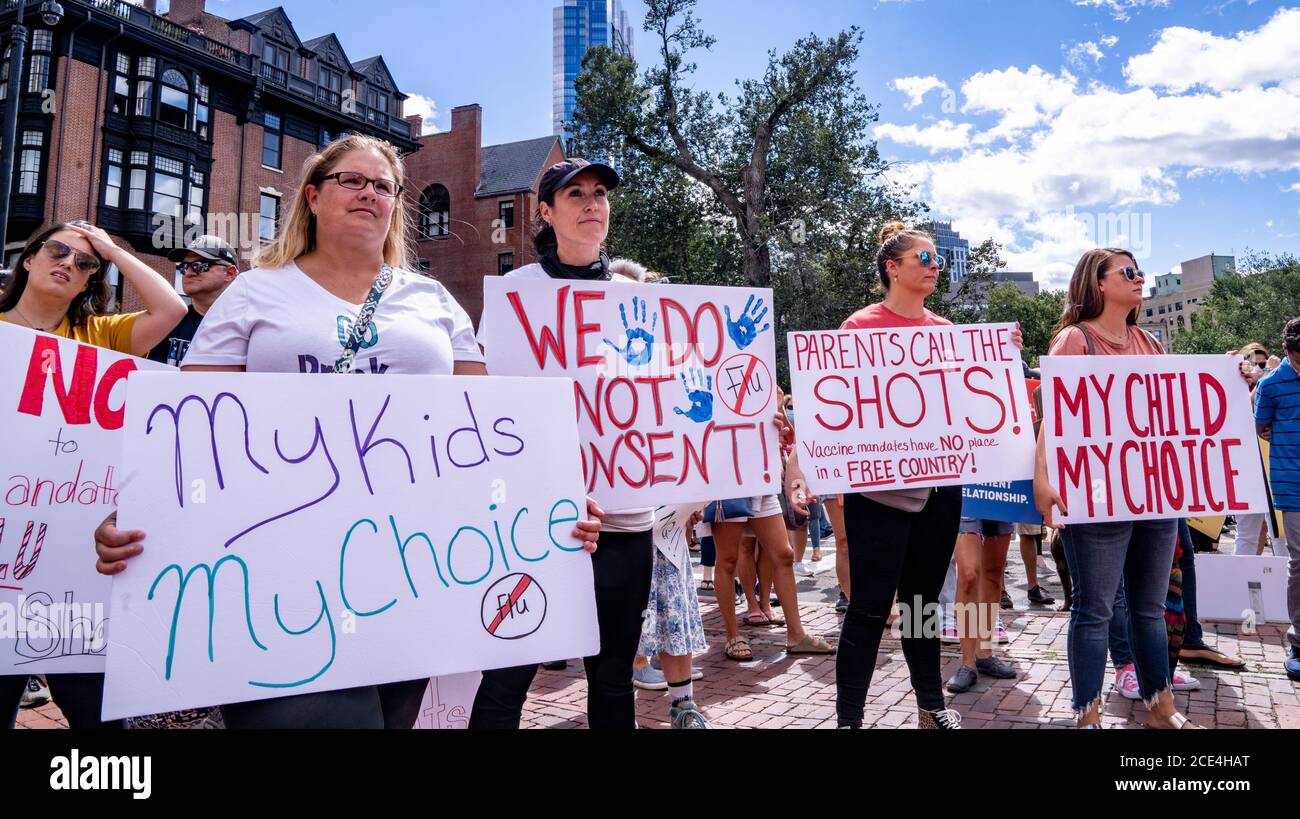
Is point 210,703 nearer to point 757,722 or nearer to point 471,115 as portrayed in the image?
point 757,722

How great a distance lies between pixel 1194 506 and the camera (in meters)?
3.17

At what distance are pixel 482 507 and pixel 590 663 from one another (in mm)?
799

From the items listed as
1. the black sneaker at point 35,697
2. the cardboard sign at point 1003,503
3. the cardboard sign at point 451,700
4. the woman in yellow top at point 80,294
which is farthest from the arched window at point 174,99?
the cardboard sign at point 451,700

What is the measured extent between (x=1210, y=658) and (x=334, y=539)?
511cm

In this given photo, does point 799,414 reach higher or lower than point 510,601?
higher

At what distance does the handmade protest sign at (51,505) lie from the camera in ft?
6.80

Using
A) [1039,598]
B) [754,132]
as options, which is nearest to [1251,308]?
[754,132]

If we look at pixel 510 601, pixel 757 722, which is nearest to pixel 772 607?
pixel 757 722

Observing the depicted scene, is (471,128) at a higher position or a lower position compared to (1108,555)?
higher

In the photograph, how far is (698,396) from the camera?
2719 millimetres

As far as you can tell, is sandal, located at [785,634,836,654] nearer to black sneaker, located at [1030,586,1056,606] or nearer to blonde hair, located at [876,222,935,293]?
black sneaker, located at [1030,586,1056,606]

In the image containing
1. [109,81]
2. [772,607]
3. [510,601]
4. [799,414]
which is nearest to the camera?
[510,601]

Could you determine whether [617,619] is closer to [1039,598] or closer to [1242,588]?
[1242,588]

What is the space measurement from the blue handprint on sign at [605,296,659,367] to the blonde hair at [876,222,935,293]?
122 cm
